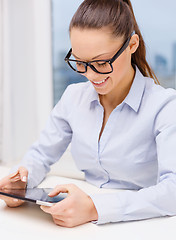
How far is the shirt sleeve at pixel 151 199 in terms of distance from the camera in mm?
897

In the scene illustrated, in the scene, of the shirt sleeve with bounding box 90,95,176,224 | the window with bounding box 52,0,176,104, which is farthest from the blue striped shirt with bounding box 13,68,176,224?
the window with bounding box 52,0,176,104

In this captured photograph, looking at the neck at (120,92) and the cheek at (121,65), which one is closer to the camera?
the cheek at (121,65)

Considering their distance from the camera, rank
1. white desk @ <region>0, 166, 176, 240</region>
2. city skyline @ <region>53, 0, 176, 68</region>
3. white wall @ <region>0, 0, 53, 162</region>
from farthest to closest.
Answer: white wall @ <region>0, 0, 53, 162</region>
city skyline @ <region>53, 0, 176, 68</region>
white desk @ <region>0, 166, 176, 240</region>

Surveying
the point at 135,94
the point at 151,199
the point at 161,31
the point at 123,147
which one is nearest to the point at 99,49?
the point at 135,94

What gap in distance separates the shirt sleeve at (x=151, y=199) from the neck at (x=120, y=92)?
0.83ft

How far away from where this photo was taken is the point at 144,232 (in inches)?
32.7

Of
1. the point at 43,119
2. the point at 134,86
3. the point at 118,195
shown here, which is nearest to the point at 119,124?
the point at 134,86

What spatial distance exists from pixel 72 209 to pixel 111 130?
0.36m

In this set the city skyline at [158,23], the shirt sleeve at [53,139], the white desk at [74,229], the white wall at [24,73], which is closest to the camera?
the white desk at [74,229]

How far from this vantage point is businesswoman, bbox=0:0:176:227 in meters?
0.91

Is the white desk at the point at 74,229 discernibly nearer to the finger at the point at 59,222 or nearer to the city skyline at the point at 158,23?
the finger at the point at 59,222

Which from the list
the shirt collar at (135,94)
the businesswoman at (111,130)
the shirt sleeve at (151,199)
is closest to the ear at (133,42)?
the businesswoman at (111,130)

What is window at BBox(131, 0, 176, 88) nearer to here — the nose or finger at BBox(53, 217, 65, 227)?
the nose

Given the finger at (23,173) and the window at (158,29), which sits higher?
the window at (158,29)
